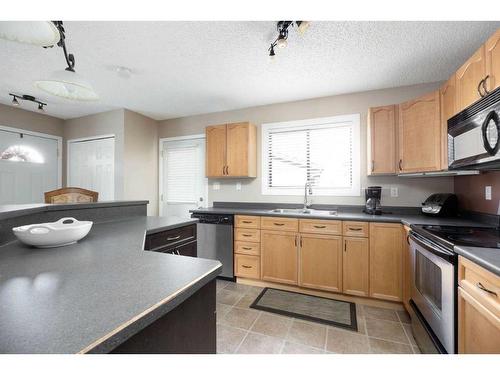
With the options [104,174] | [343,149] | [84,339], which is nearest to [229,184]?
[343,149]

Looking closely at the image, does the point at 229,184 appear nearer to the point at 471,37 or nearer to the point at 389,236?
the point at 389,236

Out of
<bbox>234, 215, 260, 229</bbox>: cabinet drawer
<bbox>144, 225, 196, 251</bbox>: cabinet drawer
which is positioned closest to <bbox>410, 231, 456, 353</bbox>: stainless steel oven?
<bbox>234, 215, 260, 229</bbox>: cabinet drawer

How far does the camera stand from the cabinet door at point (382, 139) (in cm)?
239

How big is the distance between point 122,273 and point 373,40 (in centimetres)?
232

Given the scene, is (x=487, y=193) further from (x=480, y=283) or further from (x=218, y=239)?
(x=218, y=239)

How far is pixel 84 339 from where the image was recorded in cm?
40

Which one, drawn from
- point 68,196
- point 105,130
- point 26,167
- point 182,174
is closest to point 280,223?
point 182,174

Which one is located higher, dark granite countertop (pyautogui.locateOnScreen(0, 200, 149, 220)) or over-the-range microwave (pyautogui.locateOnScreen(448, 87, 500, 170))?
over-the-range microwave (pyautogui.locateOnScreen(448, 87, 500, 170))

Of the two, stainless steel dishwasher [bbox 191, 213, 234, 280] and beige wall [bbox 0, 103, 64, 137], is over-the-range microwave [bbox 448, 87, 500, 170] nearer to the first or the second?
stainless steel dishwasher [bbox 191, 213, 234, 280]

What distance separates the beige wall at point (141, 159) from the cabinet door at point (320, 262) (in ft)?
8.94

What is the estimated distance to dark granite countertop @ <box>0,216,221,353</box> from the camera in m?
0.41

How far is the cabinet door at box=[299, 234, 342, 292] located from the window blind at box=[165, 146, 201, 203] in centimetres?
207

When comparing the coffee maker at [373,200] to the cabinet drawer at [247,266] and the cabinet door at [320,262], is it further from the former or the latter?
the cabinet drawer at [247,266]

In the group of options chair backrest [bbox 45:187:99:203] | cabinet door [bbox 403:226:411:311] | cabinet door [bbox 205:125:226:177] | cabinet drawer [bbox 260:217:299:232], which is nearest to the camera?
cabinet door [bbox 403:226:411:311]
